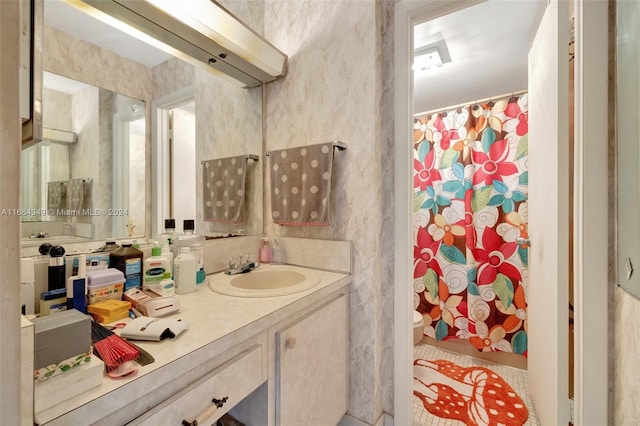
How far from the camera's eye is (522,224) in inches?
75.1

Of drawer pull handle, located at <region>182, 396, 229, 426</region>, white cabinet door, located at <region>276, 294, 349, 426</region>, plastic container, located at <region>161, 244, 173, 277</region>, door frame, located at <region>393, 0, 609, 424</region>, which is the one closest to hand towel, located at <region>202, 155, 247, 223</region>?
plastic container, located at <region>161, 244, 173, 277</region>

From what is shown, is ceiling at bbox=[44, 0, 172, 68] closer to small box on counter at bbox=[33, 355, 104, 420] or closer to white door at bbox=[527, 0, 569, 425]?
small box on counter at bbox=[33, 355, 104, 420]

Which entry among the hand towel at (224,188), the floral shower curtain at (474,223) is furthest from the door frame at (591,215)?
the hand towel at (224,188)

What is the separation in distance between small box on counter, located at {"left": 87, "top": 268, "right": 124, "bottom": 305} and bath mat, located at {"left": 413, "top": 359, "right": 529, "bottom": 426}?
5.28 feet

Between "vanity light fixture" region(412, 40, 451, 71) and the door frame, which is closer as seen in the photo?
the door frame

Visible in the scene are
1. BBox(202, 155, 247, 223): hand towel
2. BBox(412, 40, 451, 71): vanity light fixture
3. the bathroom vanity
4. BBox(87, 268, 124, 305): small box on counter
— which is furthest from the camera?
BBox(412, 40, 451, 71): vanity light fixture

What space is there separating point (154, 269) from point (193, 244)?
0.75 ft

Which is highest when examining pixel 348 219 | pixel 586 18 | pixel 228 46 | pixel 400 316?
pixel 228 46

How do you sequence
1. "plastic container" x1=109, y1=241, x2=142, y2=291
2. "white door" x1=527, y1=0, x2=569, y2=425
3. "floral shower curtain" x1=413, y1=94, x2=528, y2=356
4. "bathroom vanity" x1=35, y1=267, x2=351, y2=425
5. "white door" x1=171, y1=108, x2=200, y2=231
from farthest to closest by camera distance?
"floral shower curtain" x1=413, y1=94, x2=528, y2=356 < "white door" x1=171, y1=108, x2=200, y2=231 < "white door" x1=527, y1=0, x2=569, y2=425 < "plastic container" x1=109, y1=241, x2=142, y2=291 < "bathroom vanity" x1=35, y1=267, x2=351, y2=425

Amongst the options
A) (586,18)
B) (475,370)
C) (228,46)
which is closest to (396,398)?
(475,370)

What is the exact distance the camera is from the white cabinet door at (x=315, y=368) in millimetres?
861

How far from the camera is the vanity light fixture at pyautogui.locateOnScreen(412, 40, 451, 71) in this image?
1.62 metres

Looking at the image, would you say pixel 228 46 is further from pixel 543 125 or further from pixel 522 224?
pixel 522 224

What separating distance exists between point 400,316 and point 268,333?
2.26 ft
